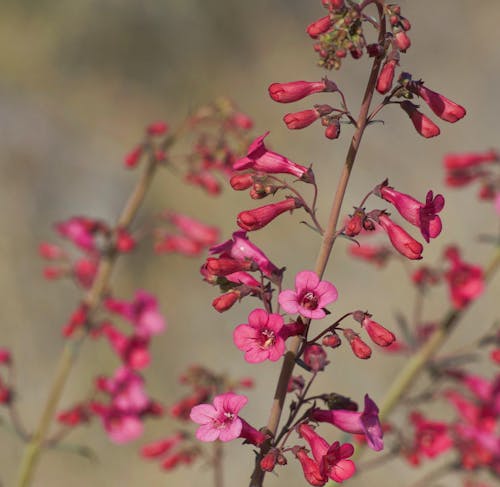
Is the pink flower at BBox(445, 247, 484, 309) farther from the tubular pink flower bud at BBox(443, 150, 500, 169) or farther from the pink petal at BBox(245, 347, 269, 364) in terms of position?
the pink petal at BBox(245, 347, 269, 364)

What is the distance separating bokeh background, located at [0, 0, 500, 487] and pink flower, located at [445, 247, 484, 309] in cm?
421

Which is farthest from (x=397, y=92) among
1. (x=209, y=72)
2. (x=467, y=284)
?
(x=209, y=72)

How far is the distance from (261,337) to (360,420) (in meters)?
0.47

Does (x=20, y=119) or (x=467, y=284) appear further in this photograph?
A: (x=20, y=119)

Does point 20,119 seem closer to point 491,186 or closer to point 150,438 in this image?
point 150,438

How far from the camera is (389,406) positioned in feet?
15.5

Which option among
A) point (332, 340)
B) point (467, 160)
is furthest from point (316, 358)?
point (467, 160)

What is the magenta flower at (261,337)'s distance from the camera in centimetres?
239

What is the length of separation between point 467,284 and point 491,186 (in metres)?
0.67

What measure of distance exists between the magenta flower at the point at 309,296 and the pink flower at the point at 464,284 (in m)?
2.55

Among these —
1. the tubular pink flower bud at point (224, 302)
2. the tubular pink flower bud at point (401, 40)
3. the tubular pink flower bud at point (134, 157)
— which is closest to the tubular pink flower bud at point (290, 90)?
the tubular pink flower bud at point (401, 40)


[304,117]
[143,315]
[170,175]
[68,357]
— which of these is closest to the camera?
[304,117]

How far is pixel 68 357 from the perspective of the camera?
4414 mm

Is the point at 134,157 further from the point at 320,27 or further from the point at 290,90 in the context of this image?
the point at 320,27
